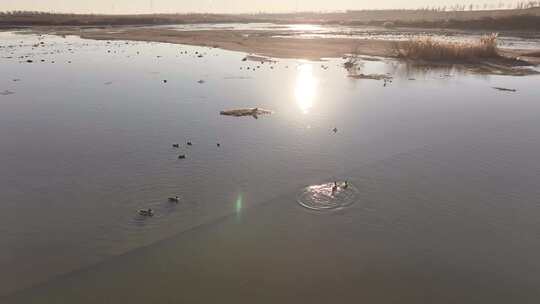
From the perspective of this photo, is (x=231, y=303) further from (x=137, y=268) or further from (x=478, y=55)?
(x=478, y=55)

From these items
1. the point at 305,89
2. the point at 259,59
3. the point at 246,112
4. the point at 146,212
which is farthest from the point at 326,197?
the point at 259,59

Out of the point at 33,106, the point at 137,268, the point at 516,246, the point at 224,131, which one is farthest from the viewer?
the point at 33,106

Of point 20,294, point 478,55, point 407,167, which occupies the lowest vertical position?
point 20,294

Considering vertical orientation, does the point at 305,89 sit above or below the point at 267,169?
above

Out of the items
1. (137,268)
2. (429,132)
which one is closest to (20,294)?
(137,268)

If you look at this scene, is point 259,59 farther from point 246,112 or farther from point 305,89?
point 246,112

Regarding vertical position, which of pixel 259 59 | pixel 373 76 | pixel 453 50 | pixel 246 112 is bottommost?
pixel 246 112
